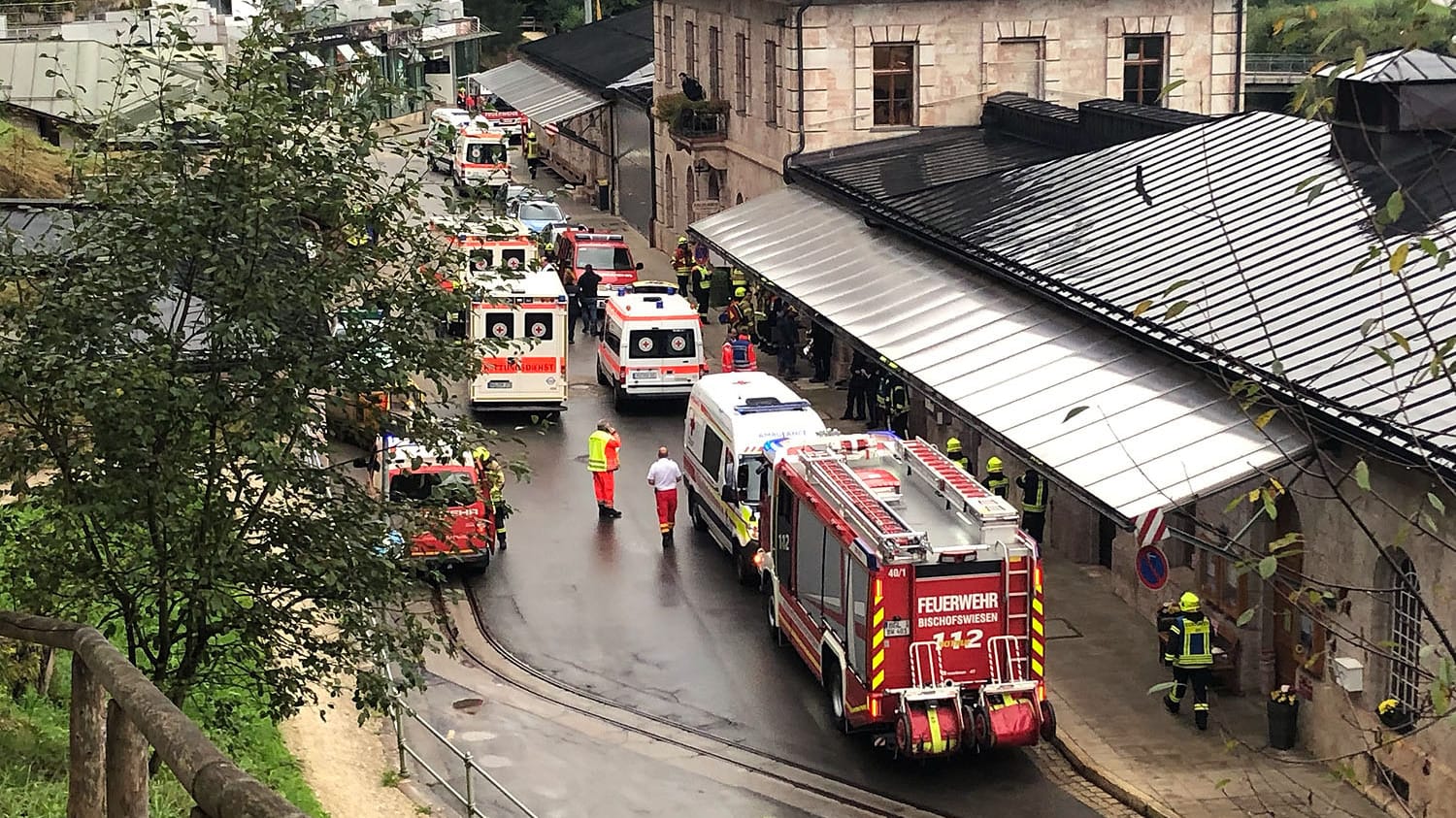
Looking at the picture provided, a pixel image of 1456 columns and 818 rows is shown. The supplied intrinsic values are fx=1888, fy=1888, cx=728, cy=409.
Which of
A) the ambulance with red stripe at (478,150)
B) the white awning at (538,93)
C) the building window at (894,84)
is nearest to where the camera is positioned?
the building window at (894,84)

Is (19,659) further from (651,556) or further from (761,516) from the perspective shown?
(651,556)

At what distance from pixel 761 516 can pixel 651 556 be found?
3886 millimetres

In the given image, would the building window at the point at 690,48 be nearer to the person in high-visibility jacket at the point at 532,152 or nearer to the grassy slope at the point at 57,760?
the person in high-visibility jacket at the point at 532,152

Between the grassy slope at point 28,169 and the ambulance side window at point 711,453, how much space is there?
1087 centimetres

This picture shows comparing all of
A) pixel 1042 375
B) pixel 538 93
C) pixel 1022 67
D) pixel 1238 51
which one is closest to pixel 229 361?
pixel 1042 375

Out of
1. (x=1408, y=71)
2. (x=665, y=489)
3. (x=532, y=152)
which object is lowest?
(x=665, y=489)

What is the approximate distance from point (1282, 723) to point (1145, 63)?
92.8 ft

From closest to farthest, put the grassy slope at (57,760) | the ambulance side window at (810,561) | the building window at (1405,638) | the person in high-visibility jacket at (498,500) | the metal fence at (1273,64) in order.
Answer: the grassy slope at (57,760), the person in high-visibility jacket at (498,500), the building window at (1405,638), the ambulance side window at (810,561), the metal fence at (1273,64)

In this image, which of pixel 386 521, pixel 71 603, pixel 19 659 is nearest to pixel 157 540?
pixel 71 603

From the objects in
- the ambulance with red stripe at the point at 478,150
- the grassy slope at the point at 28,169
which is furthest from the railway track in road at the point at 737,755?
the ambulance with red stripe at the point at 478,150

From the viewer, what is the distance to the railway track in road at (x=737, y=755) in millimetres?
17938

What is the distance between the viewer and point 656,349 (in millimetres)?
35438

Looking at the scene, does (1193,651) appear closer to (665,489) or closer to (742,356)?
(665,489)

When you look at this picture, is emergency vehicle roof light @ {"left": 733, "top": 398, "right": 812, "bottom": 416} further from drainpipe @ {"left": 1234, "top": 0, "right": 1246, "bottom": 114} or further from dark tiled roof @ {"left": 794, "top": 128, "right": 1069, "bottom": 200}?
drainpipe @ {"left": 1234, "top": 0, "right": 1246, "bottom": 114}
